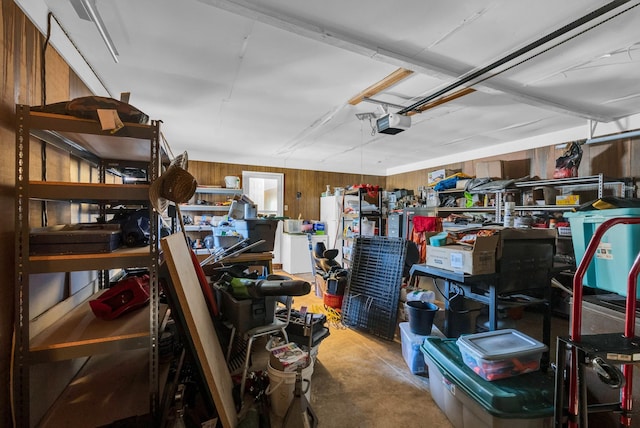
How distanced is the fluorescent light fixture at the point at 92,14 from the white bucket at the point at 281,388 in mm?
2271

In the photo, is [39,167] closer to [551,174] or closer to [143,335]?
[143,335]

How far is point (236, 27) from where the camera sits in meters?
1.85

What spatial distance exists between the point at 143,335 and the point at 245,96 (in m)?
2.42

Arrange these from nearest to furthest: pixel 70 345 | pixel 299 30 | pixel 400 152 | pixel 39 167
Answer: pixel 70 345 → pixel 39 167 → pixel 299 30 → pixel 400 152

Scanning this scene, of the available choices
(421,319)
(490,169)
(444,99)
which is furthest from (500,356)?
(490,169)

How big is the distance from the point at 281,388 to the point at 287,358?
0.15 metres

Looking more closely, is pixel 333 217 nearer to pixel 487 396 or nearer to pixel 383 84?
pixel 383 84

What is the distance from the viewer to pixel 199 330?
1347mm

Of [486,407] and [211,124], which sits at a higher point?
[211,124]

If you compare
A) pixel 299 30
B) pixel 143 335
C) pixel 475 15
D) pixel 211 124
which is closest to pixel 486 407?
pixel 143 335

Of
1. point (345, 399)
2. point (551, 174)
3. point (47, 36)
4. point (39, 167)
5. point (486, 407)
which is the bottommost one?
point (345, 399)

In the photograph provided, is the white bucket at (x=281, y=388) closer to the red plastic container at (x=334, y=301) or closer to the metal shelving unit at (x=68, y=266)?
the metal shelving unit at (x=68, y=266)

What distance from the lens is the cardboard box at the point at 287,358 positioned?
4.94ft

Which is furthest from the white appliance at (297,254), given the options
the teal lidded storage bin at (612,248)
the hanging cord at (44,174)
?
the teal lidded storage bin at (612,248)
